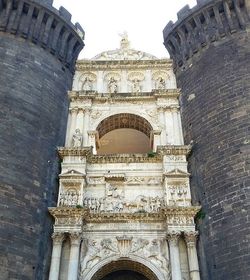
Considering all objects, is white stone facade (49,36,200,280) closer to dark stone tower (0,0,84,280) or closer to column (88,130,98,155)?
column (88,130,98,155)

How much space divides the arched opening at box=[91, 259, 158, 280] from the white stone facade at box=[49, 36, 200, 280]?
43 millimetres

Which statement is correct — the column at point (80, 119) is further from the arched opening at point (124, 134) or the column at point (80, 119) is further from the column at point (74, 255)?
the column at point (74, 255)

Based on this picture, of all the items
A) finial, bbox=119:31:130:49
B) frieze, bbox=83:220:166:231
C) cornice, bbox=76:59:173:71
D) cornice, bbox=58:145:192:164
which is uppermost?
finial, bbox=119:31:130:49

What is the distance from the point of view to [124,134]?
1814cm

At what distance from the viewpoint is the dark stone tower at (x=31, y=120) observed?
11.5m

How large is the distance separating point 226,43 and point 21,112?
7.70m

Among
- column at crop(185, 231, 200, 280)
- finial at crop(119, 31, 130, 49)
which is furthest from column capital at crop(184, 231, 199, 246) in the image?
finial at crop(119, 31, 130, 49)

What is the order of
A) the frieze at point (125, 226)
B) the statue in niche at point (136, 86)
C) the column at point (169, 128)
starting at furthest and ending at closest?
the statue in niche at point (136, 86)
the column at point (169, 128)
the frieze at point (125, 226)

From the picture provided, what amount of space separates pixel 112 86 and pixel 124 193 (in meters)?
4.98

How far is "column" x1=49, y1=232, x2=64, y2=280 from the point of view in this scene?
11133 mm

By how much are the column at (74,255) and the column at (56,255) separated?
31 centimetres

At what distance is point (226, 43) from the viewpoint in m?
15.6

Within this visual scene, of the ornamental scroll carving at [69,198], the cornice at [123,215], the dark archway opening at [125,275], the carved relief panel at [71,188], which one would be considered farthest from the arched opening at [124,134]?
A: the dark archway opening at [125,275]

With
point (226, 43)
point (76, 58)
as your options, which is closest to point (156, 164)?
point (226, 43)
